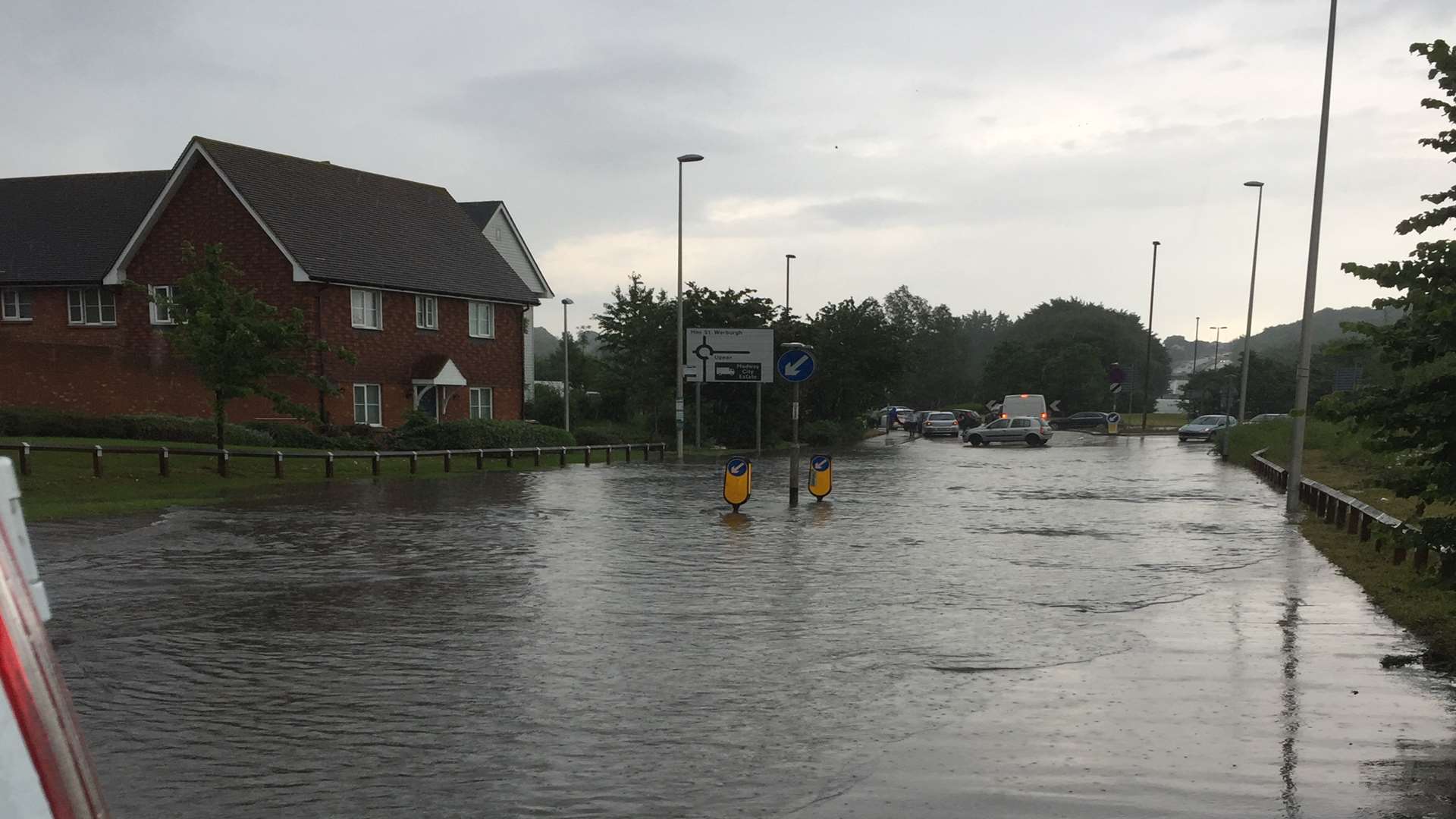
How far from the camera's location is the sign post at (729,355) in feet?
178

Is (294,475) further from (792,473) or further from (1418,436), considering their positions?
(1418,436)

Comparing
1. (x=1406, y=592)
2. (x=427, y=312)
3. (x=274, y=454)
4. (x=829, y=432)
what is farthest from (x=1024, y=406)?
(x=1406, y=592)

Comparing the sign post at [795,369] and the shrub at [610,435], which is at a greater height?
the sign post at [795,369]

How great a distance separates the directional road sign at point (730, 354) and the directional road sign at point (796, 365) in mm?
30443

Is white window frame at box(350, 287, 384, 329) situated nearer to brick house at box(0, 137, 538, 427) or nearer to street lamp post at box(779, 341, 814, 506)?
brick house at box(0, 137, 538, 427)

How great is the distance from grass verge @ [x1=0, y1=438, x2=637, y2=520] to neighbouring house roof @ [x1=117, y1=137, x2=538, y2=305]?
1001 cm

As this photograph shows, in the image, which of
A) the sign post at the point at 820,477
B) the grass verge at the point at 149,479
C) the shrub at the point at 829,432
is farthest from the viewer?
the shrub at the point at 829,432

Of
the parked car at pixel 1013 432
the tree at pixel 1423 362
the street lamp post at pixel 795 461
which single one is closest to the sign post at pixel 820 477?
the street lamp post at pixel 795 461

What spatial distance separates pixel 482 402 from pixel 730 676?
133 ft

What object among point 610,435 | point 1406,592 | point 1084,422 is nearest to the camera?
point 1406,592

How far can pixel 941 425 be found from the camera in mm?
70625

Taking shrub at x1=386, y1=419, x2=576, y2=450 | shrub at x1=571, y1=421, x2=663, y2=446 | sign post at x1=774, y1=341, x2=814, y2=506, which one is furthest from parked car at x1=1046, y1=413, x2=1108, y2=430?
sign post at x1=774, y1=341, x2=814, y2=506

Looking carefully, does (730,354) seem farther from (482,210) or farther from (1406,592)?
(1406,592)

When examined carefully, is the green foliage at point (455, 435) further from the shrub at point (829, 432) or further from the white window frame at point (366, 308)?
the shrub at point (829, 432)
